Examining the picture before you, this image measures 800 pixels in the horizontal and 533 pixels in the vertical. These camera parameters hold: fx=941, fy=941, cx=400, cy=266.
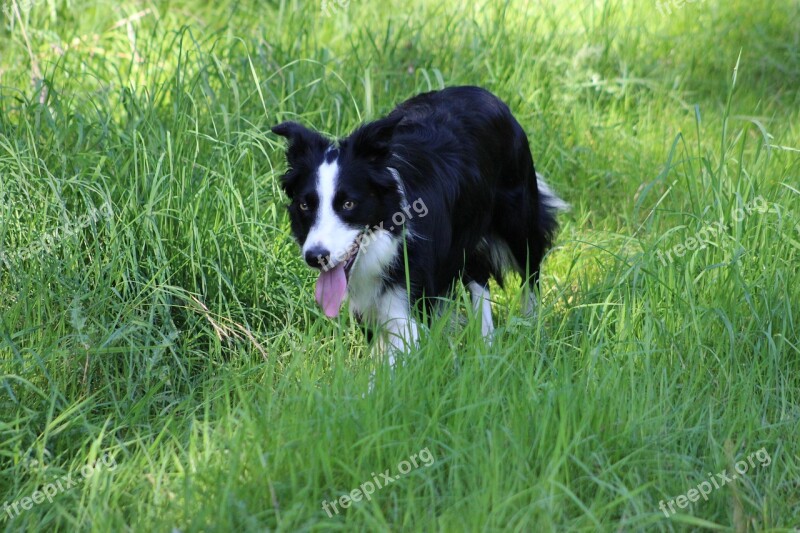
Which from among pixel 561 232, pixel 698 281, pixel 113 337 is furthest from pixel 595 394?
pixel 561 232

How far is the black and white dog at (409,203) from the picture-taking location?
341cm

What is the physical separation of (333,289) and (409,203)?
483 mm

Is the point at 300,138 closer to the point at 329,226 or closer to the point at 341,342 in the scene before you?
the point at 329,226

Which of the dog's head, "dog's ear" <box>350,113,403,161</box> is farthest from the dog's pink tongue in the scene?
"dog's ear" <box>350,113,403,161</box>

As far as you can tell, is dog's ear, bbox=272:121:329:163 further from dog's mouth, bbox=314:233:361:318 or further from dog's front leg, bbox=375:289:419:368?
dog's front leg, bbox=375:289:419:368

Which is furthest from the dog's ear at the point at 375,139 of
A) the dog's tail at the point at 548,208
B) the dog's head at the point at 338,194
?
the dog's tail at the point at 548,208

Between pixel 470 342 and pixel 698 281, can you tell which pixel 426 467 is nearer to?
pixel 470 342

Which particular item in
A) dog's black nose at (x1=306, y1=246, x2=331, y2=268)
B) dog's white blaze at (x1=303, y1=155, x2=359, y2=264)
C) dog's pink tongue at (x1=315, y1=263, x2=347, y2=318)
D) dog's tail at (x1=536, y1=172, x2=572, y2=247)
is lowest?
dog's tail at (x1=536, y1=172, x2=572, y2=247)

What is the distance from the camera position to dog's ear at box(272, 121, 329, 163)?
3539mm

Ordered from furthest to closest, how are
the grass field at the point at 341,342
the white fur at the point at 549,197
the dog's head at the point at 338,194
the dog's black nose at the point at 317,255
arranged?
1. the white fur at the point at 549,197
2. the dog's head at the point at 338,194
3. the dog's black nose at the point at 317,255
4. the grass field at the point at 341,342

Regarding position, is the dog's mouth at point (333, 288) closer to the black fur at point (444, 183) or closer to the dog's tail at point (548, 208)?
the black fur at point (444, 183)

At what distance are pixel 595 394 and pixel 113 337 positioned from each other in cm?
166

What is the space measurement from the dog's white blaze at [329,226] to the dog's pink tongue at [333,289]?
0.26ft

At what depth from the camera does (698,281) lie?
377 centimetres
